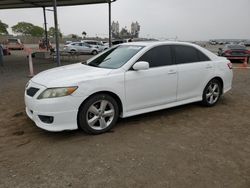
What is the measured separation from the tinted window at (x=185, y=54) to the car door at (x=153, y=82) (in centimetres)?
21

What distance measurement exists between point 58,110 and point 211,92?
3.69 meters

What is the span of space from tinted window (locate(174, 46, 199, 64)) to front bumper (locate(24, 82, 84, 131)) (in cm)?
239

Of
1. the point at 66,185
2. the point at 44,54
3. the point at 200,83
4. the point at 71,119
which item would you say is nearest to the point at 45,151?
the point at 71,119

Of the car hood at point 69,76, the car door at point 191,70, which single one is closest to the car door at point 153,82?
the car door at point 191,70

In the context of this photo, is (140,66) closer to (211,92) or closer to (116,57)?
(116,57)

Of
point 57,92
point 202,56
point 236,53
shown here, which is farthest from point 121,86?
point 236,53

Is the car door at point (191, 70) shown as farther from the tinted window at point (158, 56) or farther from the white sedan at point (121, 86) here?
the tinted window at point (158, 56)

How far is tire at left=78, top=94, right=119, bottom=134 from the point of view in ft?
12.8

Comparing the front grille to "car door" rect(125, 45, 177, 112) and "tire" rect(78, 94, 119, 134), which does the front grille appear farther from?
"car door" rect(125, 45, 177, 112)

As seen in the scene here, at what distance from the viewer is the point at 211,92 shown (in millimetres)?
5699

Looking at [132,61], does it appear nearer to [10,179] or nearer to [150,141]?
[150,141]

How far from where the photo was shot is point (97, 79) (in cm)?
398

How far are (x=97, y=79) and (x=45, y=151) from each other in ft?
4.51

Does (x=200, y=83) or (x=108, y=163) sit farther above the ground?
(x=200, y=83)
